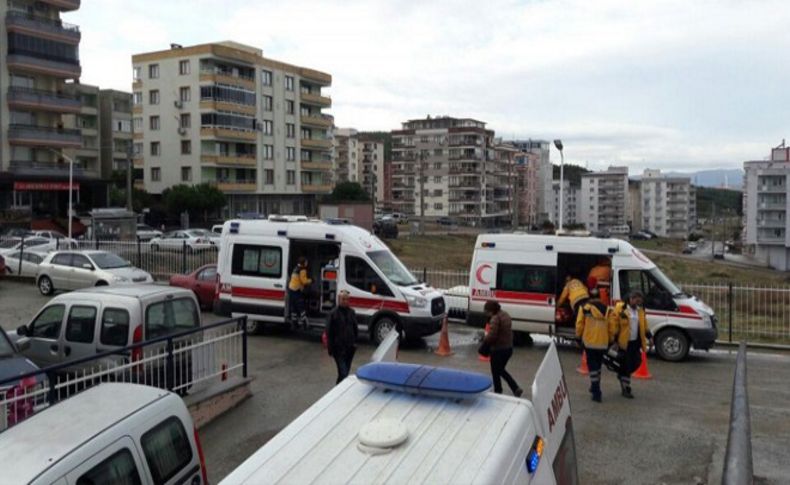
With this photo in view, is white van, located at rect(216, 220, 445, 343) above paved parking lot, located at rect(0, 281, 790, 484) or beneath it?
above

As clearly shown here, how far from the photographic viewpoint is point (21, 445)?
4.70 m

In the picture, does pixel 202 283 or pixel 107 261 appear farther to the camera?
pixel 107 261

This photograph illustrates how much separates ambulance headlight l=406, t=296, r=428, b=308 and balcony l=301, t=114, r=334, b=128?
6773 centimetres

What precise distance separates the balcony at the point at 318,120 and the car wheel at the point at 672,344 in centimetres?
6942

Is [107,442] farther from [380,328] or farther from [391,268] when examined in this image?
[391,268]

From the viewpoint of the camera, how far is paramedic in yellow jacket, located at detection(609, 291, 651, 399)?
36.3 ft

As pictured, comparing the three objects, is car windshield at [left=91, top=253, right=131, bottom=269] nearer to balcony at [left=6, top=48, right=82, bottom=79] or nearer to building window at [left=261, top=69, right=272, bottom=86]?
balcony at [left=6, top=48, right=82, bottom=79]

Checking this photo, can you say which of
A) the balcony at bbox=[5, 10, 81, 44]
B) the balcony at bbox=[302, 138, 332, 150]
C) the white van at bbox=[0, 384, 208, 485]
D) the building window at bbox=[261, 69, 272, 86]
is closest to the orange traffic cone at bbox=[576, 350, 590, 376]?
the white van at bbox=[0, 384, 208, 485]

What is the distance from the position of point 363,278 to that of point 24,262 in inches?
630

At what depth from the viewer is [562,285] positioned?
50.3 ft

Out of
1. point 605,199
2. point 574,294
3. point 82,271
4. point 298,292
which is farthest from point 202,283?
point 605,199

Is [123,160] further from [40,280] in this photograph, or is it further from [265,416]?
[265,416]

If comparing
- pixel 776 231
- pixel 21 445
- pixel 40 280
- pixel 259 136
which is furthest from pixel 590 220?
pixel 21 445

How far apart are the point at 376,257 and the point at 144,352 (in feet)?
23.2
